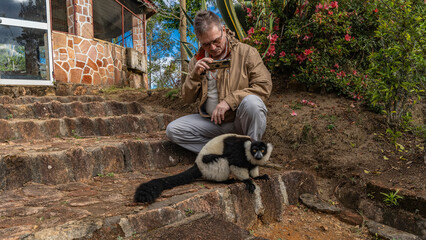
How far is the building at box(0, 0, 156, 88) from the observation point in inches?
227

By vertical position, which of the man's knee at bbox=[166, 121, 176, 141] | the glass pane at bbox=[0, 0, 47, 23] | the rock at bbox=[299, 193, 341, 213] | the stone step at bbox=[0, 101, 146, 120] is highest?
the glass pane at bbox=[0, 0, 47, 23]

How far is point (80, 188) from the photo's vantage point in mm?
2258

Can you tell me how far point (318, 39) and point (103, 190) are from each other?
3590 mm

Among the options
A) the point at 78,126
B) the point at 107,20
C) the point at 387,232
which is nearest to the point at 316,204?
the point at 387,232

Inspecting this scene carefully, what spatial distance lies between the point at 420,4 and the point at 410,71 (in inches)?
61.5

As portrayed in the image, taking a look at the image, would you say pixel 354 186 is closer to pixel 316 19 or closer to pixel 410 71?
pixel 410 71

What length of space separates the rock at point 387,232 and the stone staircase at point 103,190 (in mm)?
606

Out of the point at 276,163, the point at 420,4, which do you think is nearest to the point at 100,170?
the point at 276,163

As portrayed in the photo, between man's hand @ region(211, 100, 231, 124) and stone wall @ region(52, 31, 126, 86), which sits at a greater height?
stone wall @ region(52, 31, 126, 86)

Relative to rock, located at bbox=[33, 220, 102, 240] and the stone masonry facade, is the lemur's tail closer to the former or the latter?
rock, located at bbox=[33, 220, 102, 240]

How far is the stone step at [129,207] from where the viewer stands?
150 centimetres

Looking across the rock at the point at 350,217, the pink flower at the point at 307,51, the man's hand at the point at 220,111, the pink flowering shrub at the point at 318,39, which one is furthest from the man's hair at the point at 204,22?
the rock at the point at 350,217

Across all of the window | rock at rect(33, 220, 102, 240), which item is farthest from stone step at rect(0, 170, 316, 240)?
the window

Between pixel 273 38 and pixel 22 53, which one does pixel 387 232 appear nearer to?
pixel 273 38
